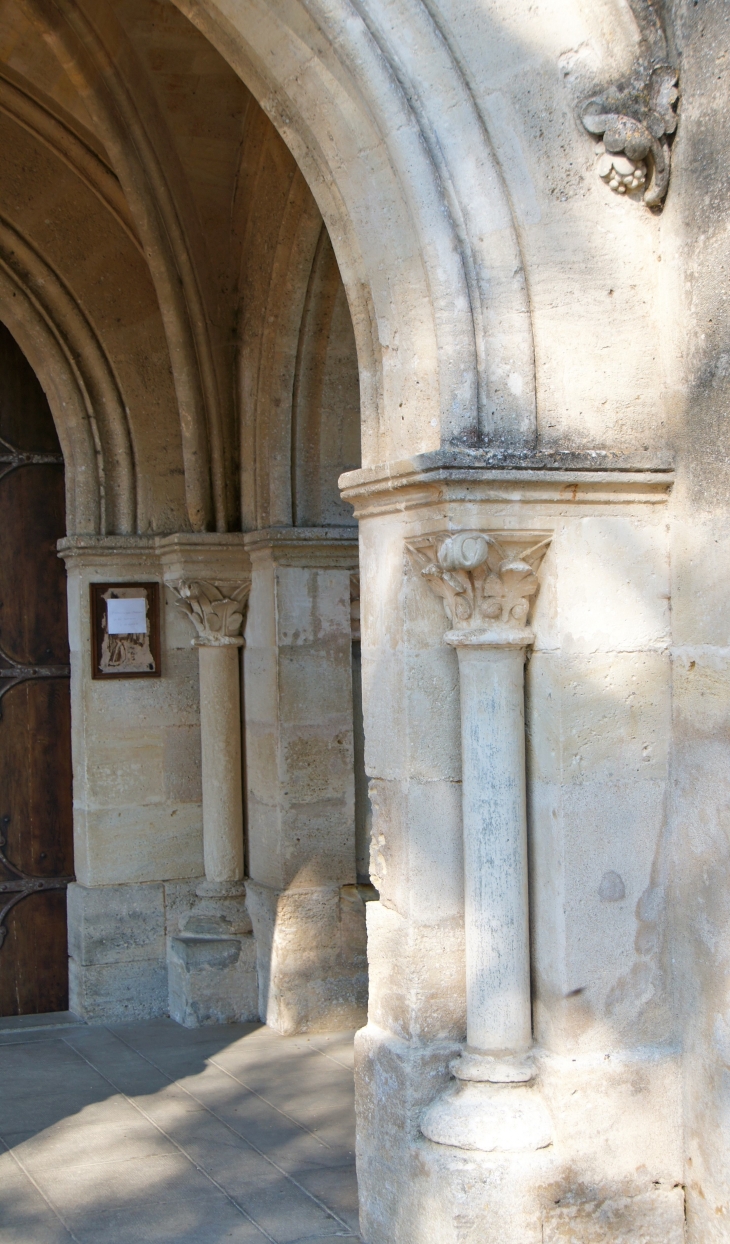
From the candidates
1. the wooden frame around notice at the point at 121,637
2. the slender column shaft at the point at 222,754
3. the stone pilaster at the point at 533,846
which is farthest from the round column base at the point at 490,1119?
the wooden frame around notice at the point at 121,637

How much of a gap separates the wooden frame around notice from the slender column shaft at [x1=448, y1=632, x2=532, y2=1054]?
8.59 feet

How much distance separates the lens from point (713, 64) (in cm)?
270

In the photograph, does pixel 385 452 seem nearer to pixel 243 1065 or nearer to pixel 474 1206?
pixel 474 1206

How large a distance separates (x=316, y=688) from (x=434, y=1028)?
6.99ft

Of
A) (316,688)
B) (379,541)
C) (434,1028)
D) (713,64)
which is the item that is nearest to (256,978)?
(316,688)

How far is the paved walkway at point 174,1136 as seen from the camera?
10.5 feet

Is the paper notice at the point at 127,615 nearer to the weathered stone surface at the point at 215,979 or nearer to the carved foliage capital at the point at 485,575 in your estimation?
the weathered stone surface at the point at 215,979

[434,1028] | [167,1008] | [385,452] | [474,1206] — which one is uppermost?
[385,452]

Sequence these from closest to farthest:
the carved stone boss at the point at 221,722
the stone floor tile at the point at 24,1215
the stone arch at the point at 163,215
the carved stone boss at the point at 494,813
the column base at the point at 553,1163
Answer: the column base at the point at 553,1163, the carved stone boss at the point at 494,813, the stone floor tile at the point at 24,1215, the stone arch at the point at 163,215, the carved stone boss at the point at 221,722

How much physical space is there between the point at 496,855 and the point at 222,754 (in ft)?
7.99

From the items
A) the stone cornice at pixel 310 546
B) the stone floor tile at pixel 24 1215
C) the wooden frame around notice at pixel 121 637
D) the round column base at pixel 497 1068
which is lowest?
the stone floor tile at pixel 24 1215

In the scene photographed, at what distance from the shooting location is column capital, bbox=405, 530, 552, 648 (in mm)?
2764

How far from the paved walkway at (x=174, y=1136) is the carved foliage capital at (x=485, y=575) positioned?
1.52 metres

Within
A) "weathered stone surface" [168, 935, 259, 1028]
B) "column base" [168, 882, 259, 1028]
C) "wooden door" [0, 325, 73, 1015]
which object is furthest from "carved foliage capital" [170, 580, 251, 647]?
"weathered stone surface" [168, 935, 259, 1028]
